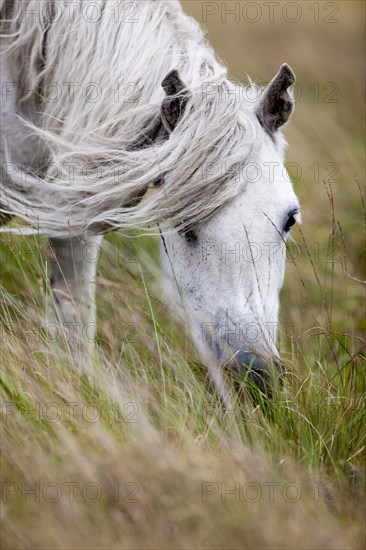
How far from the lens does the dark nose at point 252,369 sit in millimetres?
2506

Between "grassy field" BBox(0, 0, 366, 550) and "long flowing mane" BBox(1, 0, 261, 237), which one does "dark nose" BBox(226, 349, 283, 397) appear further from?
"long flowing mane" BBox(1, 0, 261, 237)

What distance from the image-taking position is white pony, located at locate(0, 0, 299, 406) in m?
2.59

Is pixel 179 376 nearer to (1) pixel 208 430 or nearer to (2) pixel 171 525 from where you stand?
(1) pixel 208 430

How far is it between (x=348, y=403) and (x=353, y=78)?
6907 mm

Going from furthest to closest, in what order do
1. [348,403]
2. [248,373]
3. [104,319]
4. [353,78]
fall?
[353,78] → [104,319] → [348,403] → [248,373]

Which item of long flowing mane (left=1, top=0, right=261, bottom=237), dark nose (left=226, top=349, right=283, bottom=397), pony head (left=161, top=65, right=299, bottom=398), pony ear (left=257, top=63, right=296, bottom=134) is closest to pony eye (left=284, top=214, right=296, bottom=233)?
pony head (left=161, top=65, right=299, bottom=398)

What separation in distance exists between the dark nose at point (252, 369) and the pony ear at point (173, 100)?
890mm

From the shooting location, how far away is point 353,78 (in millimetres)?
8750

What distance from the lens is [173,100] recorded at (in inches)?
104

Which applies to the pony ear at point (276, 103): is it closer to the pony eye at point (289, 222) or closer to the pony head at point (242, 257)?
the pony head at point (242, 257)

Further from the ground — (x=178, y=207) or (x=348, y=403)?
(x=178, y=207)

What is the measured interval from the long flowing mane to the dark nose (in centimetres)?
53

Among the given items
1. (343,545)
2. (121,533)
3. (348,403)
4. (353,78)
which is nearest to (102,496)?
(121,533)

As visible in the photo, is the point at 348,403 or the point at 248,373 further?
the point at 348,403
